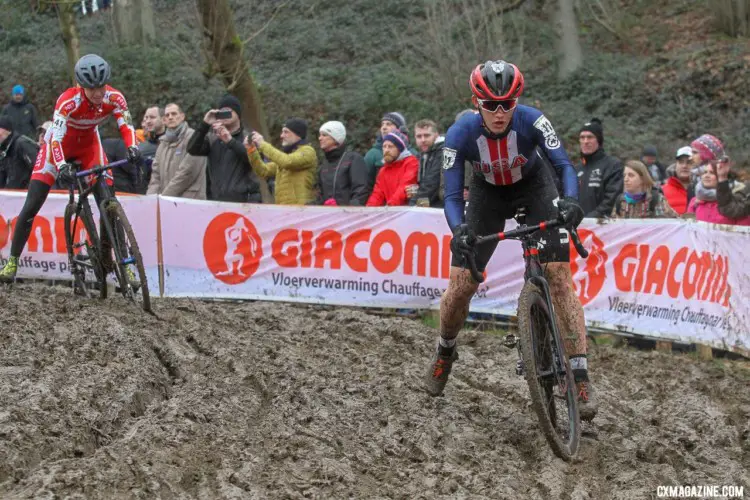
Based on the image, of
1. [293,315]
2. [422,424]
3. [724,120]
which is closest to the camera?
[422,424]

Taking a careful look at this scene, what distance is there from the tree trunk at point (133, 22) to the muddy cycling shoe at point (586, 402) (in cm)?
2196

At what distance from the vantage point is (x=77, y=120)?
10086mm

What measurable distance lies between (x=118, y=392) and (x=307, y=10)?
24.4m

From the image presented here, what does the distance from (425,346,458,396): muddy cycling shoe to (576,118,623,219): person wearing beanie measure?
15.5ft

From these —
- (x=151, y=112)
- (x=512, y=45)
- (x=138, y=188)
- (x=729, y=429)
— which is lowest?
(x=729, y=429)

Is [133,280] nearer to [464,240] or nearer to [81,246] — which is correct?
[81,246]

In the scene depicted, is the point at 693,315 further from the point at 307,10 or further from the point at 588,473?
the point at 307,10

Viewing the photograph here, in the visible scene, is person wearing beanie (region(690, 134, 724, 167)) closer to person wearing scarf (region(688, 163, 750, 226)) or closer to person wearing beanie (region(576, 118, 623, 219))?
person wearing scarf (region(688, 163, 750, 226))

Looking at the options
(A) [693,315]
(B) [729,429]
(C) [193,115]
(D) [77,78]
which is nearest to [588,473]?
(B) [729,429]

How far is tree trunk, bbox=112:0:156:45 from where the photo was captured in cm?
2691

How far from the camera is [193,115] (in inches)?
957

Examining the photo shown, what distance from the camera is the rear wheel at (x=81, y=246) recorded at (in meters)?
10.4

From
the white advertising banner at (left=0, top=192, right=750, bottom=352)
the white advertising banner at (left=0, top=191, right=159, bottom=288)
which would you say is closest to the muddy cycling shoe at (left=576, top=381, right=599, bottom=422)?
the white advertising banner at (left=0, top=192, right=750, bottom=352)

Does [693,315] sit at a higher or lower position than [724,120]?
lower
